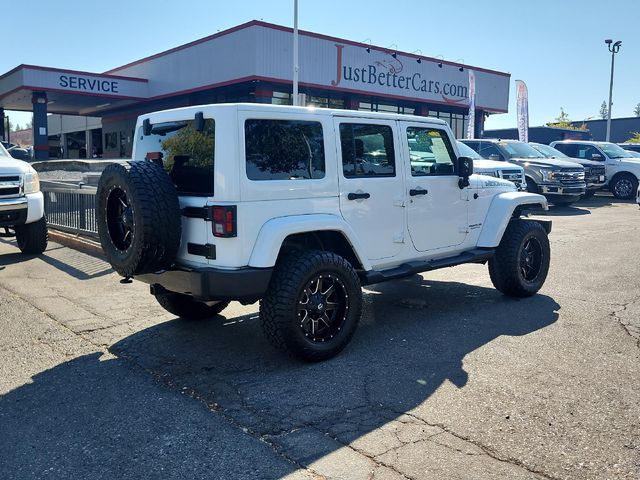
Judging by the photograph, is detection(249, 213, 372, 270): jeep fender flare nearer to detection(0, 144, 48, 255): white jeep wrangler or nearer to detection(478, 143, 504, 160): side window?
detection(0, 144, 48, 255): white jeep wrangler

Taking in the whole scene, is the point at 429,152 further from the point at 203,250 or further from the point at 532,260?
the point at 203,250

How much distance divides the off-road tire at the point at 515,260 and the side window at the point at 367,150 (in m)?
1.88

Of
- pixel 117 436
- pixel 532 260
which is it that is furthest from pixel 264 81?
pixel 117 436

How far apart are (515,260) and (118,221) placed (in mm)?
4078

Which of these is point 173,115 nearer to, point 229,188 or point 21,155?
point 229,188

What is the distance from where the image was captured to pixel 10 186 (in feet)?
28.2

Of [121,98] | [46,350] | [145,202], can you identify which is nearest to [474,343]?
[145,202]

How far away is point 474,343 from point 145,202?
2.93m

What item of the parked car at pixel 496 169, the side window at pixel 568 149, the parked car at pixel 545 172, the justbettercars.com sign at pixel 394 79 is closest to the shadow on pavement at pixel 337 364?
the parked car at pixel 496 169

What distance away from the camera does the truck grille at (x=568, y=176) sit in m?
16.0

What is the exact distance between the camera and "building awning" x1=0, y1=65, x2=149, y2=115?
26.3 meters

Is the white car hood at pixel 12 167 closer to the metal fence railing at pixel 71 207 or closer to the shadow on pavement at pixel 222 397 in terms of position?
the metal fence railing at pixel 71 207

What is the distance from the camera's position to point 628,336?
205 inches

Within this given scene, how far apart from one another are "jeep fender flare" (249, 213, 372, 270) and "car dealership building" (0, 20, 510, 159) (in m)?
19.3
